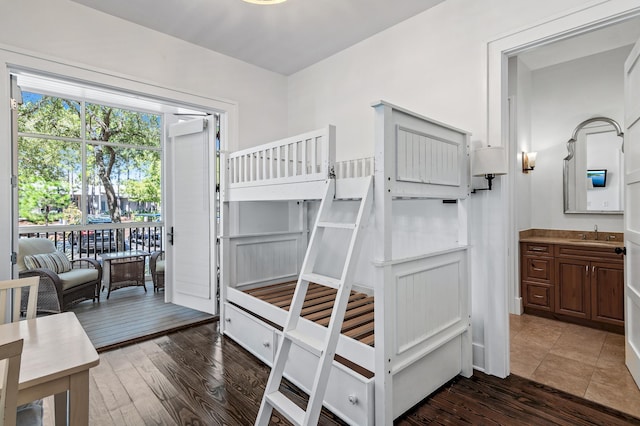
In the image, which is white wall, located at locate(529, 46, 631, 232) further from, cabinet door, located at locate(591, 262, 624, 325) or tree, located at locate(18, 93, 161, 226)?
tree, located at locate(18, 93, 161, 226)

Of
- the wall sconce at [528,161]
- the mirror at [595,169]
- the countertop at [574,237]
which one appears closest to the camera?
the countertop at [574,237]

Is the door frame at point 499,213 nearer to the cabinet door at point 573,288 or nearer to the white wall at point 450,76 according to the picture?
the white wall at point 450,76

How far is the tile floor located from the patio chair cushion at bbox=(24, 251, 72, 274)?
4785mm

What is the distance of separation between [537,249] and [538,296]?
0.50 m

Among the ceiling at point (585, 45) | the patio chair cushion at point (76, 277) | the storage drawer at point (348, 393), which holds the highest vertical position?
the ceiling at point (585, 45)

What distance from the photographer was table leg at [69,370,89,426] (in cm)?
120

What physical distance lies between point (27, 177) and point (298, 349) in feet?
15.9

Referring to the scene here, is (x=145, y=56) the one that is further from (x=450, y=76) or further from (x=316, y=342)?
(x=316, y=342)

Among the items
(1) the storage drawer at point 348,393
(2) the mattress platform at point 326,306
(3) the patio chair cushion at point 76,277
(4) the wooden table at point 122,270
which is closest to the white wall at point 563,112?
(2) the mattress platform at point 326,306

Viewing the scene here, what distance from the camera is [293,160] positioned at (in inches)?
96.8

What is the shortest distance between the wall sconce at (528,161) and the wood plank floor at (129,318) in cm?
394

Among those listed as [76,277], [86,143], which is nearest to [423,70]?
[76,277]

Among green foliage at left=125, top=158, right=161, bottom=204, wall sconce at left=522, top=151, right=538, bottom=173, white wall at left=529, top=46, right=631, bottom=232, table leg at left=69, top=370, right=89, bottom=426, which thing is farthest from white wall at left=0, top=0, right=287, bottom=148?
white wall at left=529, top=46, right=631, bottom=232

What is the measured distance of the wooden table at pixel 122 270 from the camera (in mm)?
4660
